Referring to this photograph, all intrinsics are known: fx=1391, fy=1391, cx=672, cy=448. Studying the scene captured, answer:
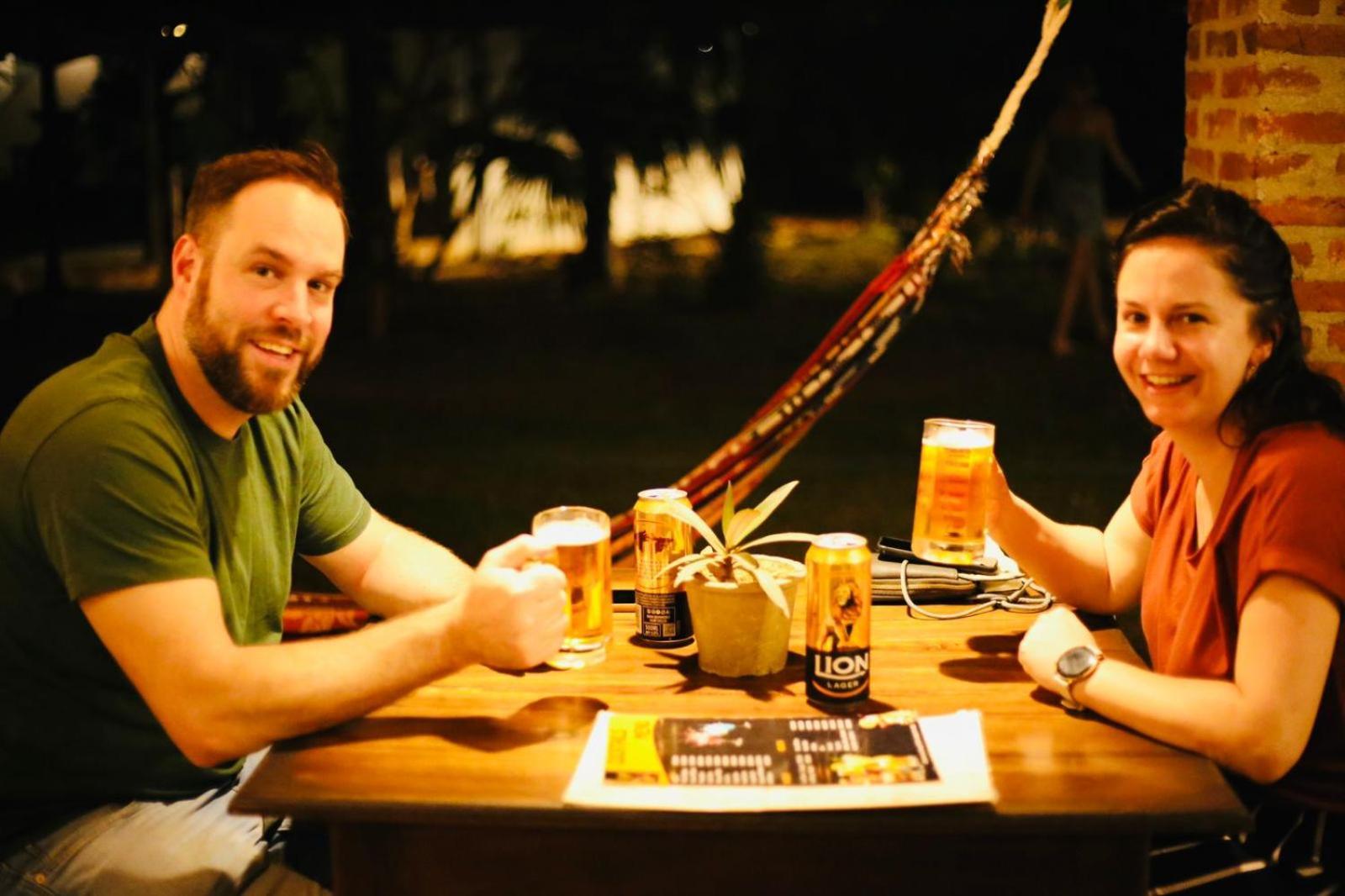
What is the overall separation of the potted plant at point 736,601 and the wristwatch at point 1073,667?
0.36m

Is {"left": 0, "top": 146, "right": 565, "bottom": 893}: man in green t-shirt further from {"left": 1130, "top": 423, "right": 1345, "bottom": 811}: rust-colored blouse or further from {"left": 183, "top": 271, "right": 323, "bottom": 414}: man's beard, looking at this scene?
{"left": 1130, "top": 423, "right": 1345, "bottom": 811}: rust-colored blouse

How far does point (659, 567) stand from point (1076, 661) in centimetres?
59

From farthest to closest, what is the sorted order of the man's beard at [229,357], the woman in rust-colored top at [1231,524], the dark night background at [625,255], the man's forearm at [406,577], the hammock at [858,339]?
the dark night background at [625,255] < the hammock at [858,339] < the man's forearm at [406,577] < the man's beard at [229,357] < the woman in rust-colored top at [1231,524]

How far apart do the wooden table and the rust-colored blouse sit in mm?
217

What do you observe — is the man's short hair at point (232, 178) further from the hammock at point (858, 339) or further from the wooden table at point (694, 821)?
the hammock at point (858, 339)

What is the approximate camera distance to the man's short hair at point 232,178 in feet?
6.40

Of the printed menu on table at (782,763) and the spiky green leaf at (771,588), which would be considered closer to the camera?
the printed menu on table at (782,763)

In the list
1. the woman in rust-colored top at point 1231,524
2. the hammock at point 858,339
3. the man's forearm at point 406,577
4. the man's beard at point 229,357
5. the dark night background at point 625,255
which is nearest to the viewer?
the woman in rust-colored top at point 1231,524

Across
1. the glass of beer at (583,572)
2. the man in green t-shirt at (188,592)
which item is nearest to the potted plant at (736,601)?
the glass of beer at (583,572)

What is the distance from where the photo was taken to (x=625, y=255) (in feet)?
40.6

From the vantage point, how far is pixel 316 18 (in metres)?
8.11

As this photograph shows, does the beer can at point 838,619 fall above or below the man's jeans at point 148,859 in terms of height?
above

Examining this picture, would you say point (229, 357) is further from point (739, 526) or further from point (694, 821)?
point (694, 821)

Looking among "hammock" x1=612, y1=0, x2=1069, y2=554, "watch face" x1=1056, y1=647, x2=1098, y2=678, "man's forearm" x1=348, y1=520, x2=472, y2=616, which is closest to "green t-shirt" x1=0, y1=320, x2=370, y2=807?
"man's forearm" x1=348, y1=520, x2=472, y2=616
